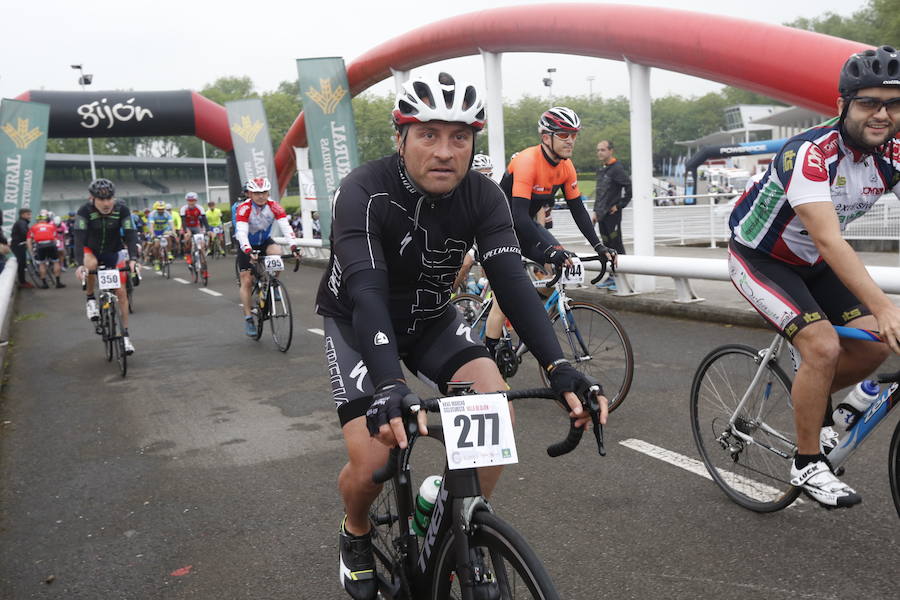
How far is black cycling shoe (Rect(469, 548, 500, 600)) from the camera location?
214 centimetres

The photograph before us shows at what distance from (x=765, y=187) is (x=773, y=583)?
1741mm

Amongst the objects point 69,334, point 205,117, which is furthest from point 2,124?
point 69,334

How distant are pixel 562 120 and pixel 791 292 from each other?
334 cm

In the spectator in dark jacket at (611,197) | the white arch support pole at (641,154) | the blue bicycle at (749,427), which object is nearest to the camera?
the blue bicycle at (749,427)

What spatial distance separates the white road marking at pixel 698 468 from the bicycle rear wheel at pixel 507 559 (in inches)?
91.9

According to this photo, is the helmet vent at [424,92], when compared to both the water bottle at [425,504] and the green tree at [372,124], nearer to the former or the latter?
the water bottle at [425,504]

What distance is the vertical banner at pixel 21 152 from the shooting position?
66.5ft

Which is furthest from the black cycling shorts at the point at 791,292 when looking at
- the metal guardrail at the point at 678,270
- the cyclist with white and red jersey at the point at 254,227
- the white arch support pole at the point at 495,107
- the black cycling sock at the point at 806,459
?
the white arch support pole at the point at 495,107

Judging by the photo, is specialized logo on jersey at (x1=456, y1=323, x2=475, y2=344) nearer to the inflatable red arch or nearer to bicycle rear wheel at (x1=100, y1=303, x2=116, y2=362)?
bicycle rear wheel at (x1=100, y1=303, x2=116, y2=362)

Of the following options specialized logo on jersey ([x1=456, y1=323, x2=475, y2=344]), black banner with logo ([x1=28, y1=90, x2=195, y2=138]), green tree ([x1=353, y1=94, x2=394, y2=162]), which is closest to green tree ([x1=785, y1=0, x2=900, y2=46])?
green tree ([x1=353, y1=94, x2=394, y2=162])

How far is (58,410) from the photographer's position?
704 centimetres

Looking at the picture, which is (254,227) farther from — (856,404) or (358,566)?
(856,404)

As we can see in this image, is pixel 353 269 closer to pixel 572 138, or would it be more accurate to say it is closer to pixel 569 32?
pixel 572 138

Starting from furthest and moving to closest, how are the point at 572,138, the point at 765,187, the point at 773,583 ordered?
1. the point at 572,138
2. the point at 765,187
3. the point at 773,583
